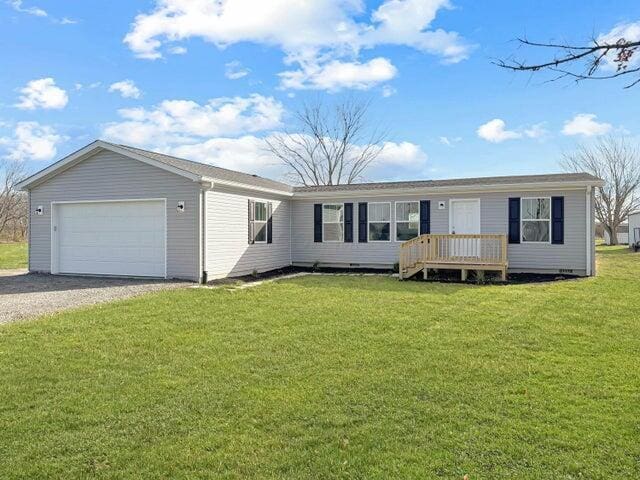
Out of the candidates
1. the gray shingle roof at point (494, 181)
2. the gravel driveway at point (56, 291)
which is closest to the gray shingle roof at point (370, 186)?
the gray shingle roof at point (494, 181)

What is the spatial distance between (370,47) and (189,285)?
12.5 metres

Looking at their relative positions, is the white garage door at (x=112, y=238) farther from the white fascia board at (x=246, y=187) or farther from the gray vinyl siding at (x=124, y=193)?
the white fascia board at (x=246, y=187)

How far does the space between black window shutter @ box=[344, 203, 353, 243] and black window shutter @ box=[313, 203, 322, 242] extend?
904 mm

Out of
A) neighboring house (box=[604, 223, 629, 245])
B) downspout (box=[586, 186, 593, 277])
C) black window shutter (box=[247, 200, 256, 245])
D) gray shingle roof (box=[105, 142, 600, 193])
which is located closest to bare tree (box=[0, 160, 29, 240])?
gray shingle roof (box=[105, 142, 600, 193])

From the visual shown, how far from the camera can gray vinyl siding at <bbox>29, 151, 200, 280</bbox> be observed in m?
11.8

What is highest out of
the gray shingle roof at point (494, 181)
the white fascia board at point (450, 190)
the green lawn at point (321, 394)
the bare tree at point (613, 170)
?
the bare tree at point (613, 170)

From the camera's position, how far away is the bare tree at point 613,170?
35.5 meters

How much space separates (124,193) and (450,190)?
935 cm

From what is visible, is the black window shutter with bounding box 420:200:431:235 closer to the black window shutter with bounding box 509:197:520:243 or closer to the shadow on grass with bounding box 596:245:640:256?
the black window shutter with bounding box 509:197:520:243

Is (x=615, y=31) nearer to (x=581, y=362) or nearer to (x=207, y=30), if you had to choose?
(x=581, y=362)

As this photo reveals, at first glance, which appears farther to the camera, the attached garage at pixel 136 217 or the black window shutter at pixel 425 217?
the black window shutter at pixel 425 217

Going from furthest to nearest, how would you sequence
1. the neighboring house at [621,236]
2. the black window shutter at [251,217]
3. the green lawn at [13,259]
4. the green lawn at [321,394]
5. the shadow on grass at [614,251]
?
the neighboring house at [621,236] → the shadow on grass at [614,251] → the green lawn at [13,259] → the black window shutter at [251,217] → the green lawn at [321,394]

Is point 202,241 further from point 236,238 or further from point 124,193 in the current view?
point 124,193

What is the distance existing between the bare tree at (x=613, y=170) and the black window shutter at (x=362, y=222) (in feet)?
92.6
